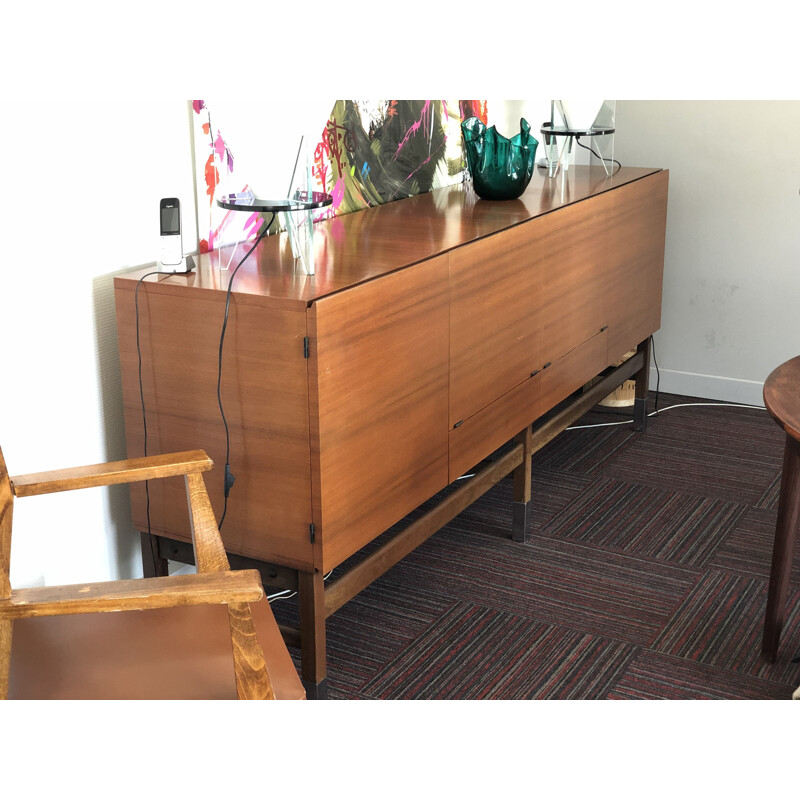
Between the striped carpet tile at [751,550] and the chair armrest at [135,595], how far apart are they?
1945 millimetres

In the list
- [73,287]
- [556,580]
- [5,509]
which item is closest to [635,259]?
[556,580]

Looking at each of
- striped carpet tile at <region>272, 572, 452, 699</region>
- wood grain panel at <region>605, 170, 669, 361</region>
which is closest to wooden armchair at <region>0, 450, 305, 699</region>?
striped carpet tile at <region>272, 572, 452, 699</region>

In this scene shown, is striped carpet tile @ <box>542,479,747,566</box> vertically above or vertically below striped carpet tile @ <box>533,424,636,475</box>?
below

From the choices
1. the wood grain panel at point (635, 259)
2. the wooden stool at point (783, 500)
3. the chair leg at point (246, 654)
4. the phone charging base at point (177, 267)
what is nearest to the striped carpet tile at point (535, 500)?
the wood grain panel at point (635, 259)

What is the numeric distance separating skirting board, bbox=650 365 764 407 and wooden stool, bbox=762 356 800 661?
192 centimetres

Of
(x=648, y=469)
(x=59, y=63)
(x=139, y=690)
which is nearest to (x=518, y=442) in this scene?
A: (x=648, y=469)

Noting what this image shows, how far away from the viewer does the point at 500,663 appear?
2.39 meters

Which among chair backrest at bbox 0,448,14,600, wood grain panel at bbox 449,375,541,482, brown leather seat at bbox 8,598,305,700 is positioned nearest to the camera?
brown leather seat at bbox 8,598,305,700

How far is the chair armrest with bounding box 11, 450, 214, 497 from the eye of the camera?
1.70 metres

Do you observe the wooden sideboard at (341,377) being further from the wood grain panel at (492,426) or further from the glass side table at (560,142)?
the glass side table at (560,142)

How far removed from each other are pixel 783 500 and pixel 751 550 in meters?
0.84

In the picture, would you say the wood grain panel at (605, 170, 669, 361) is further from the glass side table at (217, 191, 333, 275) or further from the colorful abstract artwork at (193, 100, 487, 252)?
the glass side table at (217, 191, 333, 275)

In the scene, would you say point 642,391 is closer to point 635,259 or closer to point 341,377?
point 635,259

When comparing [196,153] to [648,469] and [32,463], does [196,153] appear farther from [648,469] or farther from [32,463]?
[648,469]
